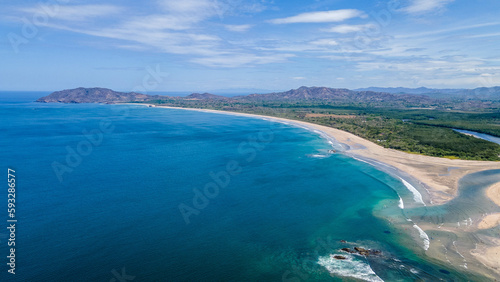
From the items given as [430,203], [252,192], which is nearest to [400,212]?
[430,203]

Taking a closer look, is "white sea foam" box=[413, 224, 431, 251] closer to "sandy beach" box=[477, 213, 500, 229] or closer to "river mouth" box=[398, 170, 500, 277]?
"river mouth" box=[398, 170, 500, 277]

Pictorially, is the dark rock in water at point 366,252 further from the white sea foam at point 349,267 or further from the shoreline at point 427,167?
the shoreline at point 427,167

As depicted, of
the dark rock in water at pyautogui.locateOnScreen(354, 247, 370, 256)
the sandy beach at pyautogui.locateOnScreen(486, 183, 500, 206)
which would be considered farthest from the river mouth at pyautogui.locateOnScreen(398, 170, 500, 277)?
the dark rock in water at pyautogui.locateOnScreen(354, 247, 370, 256)

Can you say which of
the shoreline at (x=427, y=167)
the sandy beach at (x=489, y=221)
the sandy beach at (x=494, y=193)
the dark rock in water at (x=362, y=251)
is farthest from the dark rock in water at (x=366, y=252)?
the sandy beach at (x=494, y=193)

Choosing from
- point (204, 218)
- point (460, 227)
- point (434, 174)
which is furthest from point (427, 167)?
point (204, 218)

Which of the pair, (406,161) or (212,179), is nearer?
(212,179)

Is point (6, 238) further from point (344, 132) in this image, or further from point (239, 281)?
point (344, 132)
